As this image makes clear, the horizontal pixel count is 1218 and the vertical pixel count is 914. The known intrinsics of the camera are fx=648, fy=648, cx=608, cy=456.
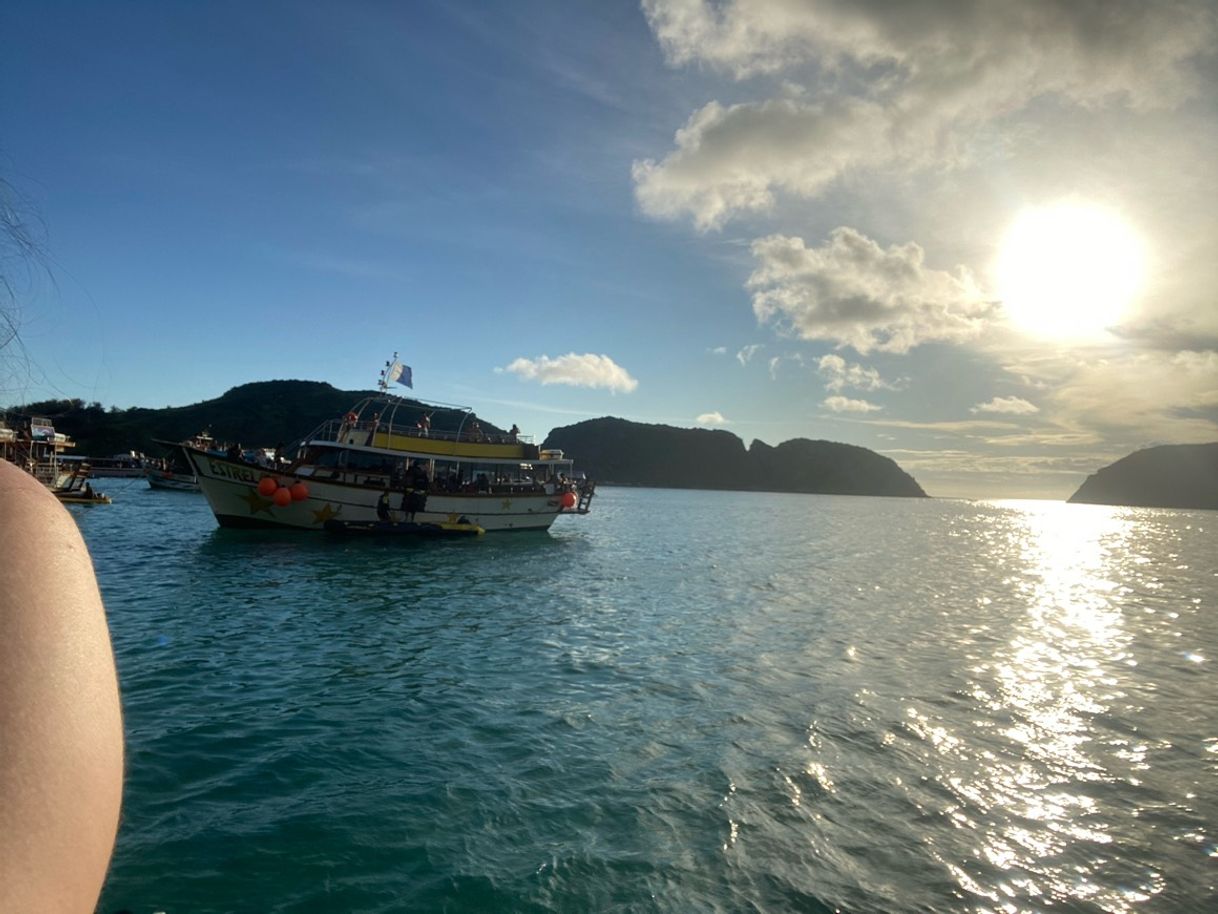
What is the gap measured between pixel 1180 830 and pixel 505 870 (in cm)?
811

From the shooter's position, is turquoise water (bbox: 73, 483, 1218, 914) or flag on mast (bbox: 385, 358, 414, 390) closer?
turquoise water (bbox: 73, 483, 1218, 914)

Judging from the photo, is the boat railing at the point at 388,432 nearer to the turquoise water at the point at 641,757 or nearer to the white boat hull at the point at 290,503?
the white boat hull at the point at 290,503

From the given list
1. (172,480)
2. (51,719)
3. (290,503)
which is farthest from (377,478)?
(172,480)

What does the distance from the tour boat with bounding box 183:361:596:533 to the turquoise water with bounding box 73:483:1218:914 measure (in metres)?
11.7

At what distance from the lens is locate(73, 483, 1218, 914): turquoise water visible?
641cm

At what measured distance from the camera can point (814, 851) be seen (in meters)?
6.99

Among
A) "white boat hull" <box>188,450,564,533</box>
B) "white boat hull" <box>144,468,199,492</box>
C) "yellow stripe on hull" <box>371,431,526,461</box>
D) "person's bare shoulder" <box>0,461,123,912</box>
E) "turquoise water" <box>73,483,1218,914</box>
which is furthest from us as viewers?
"white boat hull" <box>144,468,199,492</box>

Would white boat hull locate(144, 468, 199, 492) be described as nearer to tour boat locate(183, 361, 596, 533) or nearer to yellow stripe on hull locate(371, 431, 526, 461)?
tour boat locate(183, 361, 596, 533)

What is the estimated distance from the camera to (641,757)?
9047 mm

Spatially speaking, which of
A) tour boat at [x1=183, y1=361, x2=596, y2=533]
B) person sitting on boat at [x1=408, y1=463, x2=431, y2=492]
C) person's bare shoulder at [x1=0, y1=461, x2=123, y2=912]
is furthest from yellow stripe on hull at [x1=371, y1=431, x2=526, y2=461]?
person's bare shoulder at [x1=0, y1=461, x2=123, y2=912]

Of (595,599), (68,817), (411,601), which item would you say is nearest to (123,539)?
(411,601)

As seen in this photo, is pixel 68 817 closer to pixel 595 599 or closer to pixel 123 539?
pixel 595 599

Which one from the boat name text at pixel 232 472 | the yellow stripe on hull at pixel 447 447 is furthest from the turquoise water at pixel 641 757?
the yellow stripe on hull at pixel 447 447

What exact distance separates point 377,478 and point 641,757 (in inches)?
1133
